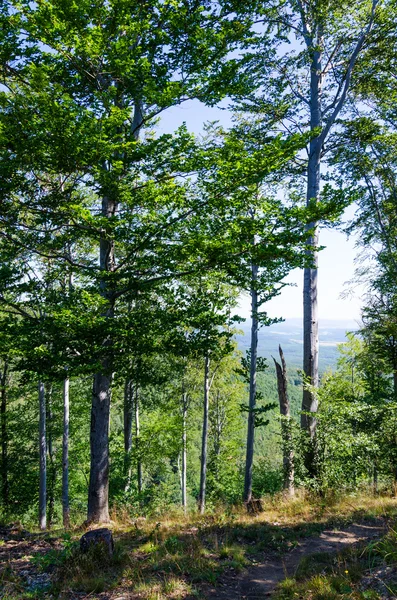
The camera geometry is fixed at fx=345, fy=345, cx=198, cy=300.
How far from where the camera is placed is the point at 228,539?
18.3ft

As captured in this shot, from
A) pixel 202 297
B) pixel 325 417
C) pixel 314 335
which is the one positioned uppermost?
pixel 202 297

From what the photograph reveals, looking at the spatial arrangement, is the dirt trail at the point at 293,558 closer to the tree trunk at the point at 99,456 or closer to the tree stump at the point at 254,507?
the tree stump at the point at 254,507

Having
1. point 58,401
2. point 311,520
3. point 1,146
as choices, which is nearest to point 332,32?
point 1,146

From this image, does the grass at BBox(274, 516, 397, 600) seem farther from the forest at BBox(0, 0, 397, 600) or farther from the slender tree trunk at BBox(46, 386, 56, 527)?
the slender tree trunk at BBox(46, 386, 56, 527)

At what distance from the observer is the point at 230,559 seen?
4.92 metres

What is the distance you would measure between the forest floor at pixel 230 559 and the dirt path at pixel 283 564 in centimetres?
1

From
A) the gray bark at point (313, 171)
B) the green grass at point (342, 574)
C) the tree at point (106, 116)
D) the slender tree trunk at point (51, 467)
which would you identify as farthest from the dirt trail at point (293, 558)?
the slender tree trunk at point (51, 467)

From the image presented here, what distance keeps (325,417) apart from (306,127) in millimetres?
7938

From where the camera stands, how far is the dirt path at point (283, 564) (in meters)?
4.04

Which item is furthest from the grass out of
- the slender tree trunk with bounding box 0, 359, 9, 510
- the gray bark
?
the slender tree trunk with bounding box 0, 359, 9, 510

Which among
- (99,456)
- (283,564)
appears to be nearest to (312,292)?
(283,564)

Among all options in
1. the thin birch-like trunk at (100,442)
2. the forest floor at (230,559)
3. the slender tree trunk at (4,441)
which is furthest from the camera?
the slender tree trunk at (4,441)

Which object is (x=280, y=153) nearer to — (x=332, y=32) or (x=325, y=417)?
(x=325, y=417)

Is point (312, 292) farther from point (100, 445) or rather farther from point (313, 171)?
point (100, 445)
